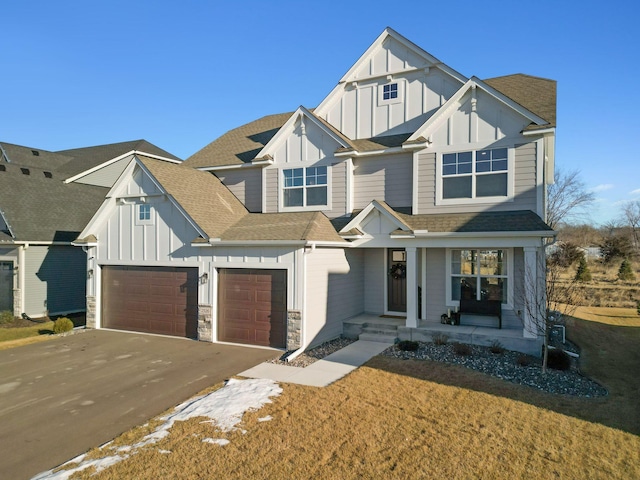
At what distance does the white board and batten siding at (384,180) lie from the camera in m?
13.5

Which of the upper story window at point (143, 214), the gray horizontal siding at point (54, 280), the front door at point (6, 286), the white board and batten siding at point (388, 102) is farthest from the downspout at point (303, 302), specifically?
the front door at point (6, 286)

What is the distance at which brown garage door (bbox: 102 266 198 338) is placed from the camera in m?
12.9

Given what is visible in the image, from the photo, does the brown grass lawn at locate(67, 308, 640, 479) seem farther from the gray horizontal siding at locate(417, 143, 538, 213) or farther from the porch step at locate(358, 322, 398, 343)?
the gray horizontal siding at locate(417, 143, 538, 213)

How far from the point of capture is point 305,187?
14.6 m

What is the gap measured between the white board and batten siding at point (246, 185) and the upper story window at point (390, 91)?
17.3 feet

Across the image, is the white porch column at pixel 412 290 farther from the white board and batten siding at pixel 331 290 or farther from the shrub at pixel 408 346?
the white board and batten siding at pixel 331 290

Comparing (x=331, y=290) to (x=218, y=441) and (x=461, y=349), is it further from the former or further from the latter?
(x=218, y=441)

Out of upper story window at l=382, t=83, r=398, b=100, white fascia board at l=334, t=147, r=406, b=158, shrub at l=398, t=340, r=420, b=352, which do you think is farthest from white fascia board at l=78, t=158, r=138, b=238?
shrub at l=398, t=340, r=420, b=352

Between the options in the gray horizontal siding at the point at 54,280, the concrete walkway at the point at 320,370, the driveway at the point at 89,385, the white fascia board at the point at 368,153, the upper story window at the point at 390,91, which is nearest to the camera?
the driveway at the point at 89,385

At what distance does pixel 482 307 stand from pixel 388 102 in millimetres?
7531

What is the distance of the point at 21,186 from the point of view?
18.7 meters

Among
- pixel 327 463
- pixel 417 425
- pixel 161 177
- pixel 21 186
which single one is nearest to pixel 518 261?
pixel 417 425

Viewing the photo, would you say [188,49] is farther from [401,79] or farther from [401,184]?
[401,184]

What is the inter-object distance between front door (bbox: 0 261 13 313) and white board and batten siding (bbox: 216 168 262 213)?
9.43 meters
